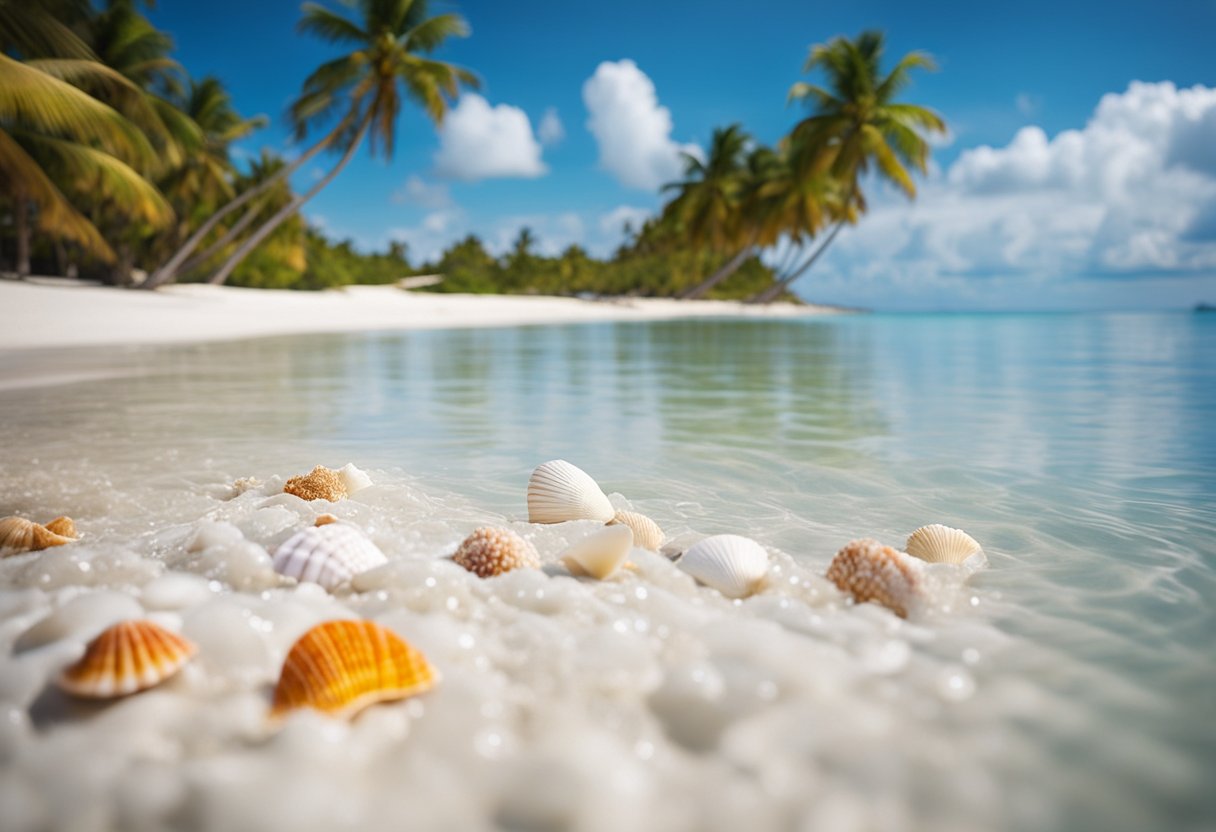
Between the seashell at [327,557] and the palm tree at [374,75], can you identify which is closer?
the seashell at [327,557]

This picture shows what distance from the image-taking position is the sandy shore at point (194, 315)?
52.0 ft

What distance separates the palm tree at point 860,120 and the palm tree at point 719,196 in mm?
9331

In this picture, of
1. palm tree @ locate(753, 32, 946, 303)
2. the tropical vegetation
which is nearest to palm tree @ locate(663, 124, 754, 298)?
the tropical vegetation

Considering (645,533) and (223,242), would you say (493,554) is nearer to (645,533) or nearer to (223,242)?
(645,533)

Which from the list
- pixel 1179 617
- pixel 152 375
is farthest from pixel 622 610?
pixel 152 375

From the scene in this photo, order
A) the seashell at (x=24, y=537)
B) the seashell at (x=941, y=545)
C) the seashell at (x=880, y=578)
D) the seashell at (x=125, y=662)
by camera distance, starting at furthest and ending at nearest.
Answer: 1. the seashell at (x=941, y=545)
2. the seashell at (x=24, y=537)
3. the seashell at (x=880, y=578)
4. the seashell at (x=125, y=662)

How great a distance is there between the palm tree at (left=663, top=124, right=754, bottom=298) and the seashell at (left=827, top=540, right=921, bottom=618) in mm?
45528

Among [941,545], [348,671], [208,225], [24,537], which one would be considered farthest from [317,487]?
[208,225]

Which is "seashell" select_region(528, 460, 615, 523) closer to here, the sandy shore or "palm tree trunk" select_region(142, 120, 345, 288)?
the sandy shore

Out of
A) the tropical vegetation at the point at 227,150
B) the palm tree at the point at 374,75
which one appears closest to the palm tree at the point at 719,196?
the tropical vegetation at the point at 227,150

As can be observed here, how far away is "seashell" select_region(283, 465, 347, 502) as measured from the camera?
3.61m

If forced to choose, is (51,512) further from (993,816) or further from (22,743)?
(993,816)

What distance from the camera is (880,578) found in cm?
239

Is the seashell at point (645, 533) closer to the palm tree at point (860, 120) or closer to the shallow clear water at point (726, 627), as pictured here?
the shallow clear water at point (726, 627)
